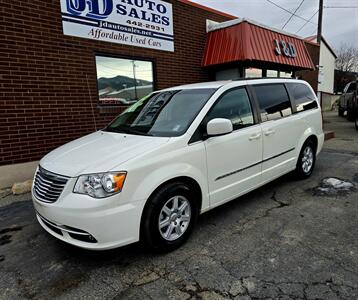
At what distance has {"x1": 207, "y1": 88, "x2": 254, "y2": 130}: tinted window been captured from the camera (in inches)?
140

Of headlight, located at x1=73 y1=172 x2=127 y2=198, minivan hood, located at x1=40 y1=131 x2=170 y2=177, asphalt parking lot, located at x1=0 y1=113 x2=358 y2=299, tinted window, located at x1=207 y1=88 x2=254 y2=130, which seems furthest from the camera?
tinted window, located at x1=207 y1=88 x2=254 y2=130

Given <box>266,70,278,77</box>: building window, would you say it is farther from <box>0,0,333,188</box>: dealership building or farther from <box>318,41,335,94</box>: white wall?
<box>318,41,335,94</box>: white wall

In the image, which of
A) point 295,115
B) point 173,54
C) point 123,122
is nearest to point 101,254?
point 123,122

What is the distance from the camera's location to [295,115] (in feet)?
15.7

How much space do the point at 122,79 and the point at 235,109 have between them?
4.00 metres

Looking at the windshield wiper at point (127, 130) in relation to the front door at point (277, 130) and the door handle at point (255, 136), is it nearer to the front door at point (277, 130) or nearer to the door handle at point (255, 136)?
the door handle at point (255, 136)

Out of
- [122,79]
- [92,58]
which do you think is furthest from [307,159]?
[92,58]

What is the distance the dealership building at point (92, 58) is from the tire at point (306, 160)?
131 inches

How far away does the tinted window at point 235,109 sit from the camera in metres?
3.54

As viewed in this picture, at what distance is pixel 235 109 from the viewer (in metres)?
3.80

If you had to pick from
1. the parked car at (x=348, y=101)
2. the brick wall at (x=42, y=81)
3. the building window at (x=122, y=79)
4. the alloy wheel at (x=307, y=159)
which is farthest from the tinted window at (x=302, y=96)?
the parked car at (x=348, y=101)

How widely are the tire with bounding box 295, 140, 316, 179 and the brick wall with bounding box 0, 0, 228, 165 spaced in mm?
4158

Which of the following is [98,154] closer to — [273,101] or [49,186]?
[49,186]

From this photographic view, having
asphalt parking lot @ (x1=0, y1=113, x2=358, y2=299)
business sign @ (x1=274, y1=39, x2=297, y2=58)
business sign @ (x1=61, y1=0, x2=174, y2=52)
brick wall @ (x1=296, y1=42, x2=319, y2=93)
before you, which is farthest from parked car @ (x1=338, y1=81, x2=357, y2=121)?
asphalt parking lot @ (x1=0, y1=113, x2=358, y2=299)
